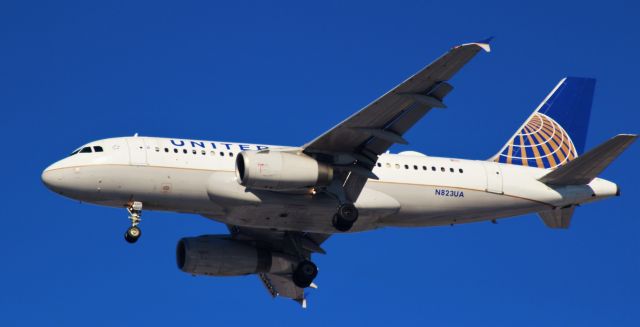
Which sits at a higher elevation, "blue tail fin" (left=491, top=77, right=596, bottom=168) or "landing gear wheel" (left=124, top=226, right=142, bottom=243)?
"blue tail fin" (left=491, top=77, right=596, bottom=168)

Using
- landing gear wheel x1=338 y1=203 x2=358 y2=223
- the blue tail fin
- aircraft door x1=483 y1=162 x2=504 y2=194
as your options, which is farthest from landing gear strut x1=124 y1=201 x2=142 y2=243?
the blue tail fin

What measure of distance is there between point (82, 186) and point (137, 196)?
195 cm

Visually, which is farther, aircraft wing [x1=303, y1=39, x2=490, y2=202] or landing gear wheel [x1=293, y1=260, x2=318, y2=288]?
landing gear wheel [x1=293, y1=260, x2=318, y2=288]

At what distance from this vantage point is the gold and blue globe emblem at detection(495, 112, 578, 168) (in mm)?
50844

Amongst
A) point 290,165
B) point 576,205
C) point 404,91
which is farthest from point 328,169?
point 576,205

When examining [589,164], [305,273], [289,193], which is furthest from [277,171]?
[589,164]

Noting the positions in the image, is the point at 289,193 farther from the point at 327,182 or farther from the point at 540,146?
the point at 540,146

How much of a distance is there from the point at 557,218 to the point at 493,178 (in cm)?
343

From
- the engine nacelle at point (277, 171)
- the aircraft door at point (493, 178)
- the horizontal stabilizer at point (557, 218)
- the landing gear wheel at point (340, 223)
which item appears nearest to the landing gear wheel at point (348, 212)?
the landing gear wheel at point (340, 223)

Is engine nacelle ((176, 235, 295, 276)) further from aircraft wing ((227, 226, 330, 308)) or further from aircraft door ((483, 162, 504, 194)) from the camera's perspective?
aircraft door ((483, 162, 504, 194))

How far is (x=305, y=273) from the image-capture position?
4928cm

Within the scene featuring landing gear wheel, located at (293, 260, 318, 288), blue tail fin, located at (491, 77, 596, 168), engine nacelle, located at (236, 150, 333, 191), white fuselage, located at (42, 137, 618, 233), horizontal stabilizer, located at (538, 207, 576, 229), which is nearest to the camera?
engine nacelle, located at (236, 150, 333, 191)

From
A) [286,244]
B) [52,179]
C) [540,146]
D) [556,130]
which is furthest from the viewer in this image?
[556,130]

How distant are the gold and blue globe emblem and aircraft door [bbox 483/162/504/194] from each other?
1921 mm
